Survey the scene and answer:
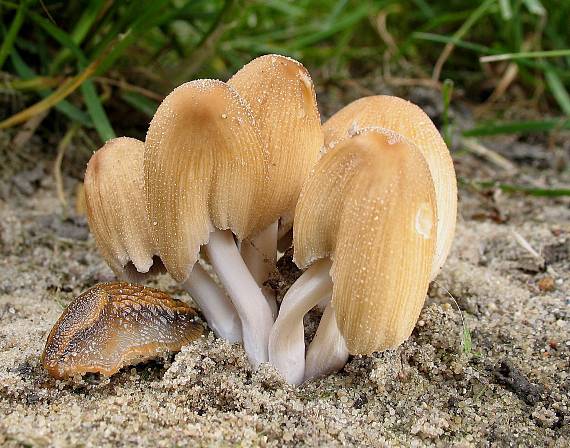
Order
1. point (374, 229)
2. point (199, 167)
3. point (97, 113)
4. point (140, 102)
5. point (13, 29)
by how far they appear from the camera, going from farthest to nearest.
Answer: point (140, 102), point (97, 113), point (13, 29), point (199, 167), point (374, 229)

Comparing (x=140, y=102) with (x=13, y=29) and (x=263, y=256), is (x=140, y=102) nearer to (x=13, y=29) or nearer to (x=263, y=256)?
(x=13, y=29)

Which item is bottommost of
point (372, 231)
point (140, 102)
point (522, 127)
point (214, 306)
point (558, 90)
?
point (558, 90)

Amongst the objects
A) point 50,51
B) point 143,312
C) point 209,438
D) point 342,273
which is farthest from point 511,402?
point 50,51

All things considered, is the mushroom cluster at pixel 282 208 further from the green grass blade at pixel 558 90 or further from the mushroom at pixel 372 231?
the green grass blade at pixel 558 90

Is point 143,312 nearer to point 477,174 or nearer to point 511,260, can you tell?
point 511,260

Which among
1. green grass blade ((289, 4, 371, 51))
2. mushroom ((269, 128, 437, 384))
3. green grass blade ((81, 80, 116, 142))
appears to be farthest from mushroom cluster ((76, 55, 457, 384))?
green grass blade ((289, 4, 371, 51))

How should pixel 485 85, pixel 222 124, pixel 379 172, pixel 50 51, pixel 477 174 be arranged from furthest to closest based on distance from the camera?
pixel 485 85
pixel 477 174
pixel 50 51
pixel 222 124
pixel 379 172

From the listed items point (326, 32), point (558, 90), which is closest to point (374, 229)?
point (326, 32)

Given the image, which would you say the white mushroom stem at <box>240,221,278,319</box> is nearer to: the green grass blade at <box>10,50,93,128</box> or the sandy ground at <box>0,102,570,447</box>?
the sandy ground at <box>0,102,570,447</box>
